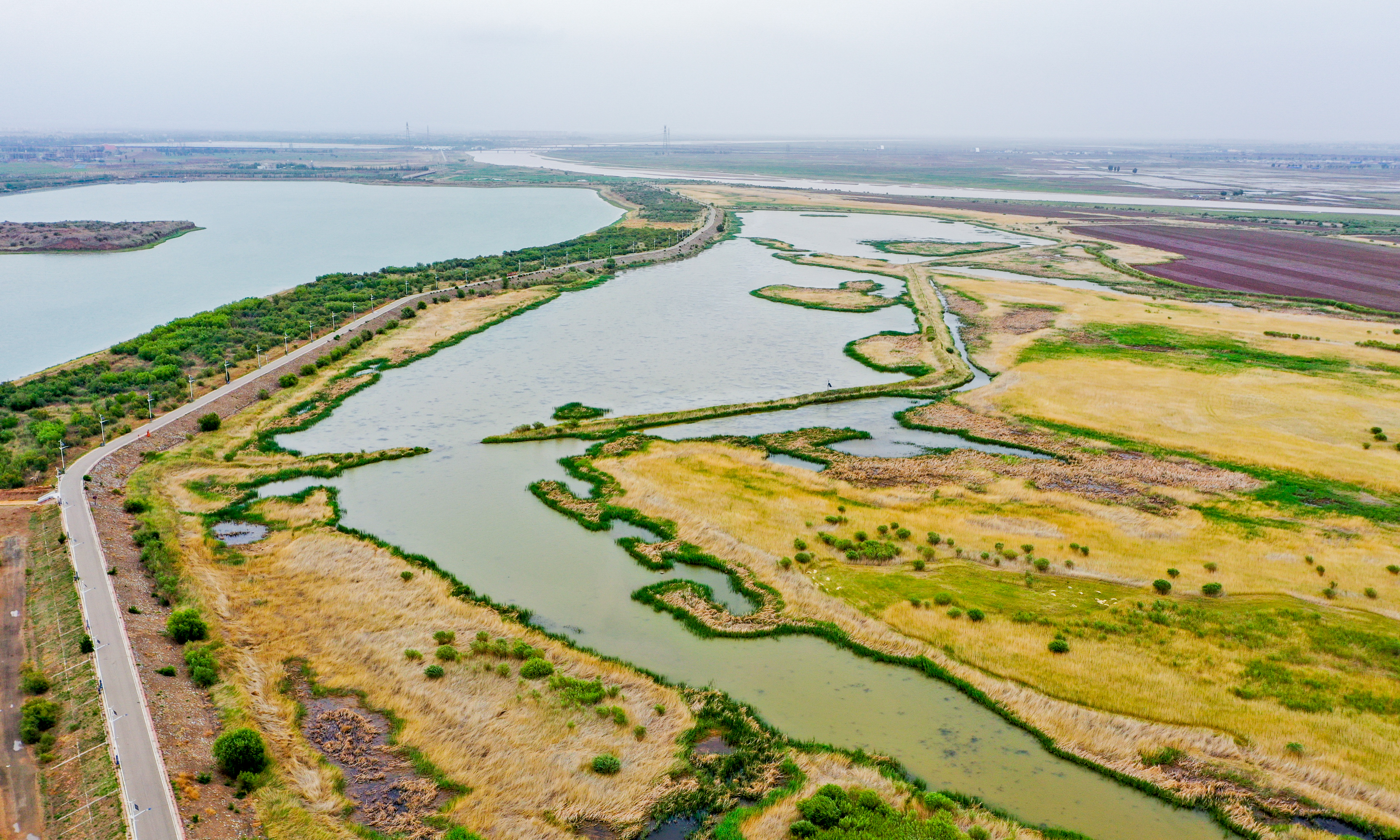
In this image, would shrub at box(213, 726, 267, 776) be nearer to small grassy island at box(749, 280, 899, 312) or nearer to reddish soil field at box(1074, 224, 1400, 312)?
small grassy island at box(749, 280, 899, 312)

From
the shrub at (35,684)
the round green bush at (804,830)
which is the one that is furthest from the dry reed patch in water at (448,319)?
the round green bush at (804,830)

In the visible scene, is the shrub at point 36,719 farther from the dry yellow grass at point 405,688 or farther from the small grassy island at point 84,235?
the small grassy island at point 84,235

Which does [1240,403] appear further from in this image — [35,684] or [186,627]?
[35,684]

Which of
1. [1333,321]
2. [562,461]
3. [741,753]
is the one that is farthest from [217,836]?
[1333,321]

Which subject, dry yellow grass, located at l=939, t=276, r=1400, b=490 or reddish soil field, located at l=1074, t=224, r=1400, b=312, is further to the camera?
reddish soil field, located at l=1074, t=224, r=1400, b=312

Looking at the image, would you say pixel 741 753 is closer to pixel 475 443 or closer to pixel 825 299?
pixel 475 443

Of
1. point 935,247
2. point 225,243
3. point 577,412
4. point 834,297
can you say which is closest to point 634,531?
point 577,412

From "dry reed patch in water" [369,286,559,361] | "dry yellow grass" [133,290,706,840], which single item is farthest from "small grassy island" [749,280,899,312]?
"dry yellow grass" [133,290,706,840]

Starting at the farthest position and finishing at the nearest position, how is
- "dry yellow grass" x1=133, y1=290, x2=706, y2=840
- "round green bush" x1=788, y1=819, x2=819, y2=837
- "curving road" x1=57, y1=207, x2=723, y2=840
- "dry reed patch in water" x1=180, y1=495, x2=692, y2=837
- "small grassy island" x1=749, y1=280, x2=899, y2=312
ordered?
"small grassy island" x1=749, y1=280, x2=899, y2=312 → "dry reed patch in water" x1=180, y1=495, x2=692, y2=837 → "dry yellow grass" x1=133, y1=290, x2=706, y2=840 → "round green bush" x1=788, y1=819, x2=819, y2=837 → "curving road" x1=57, y1=207, x2=723, y2=840
